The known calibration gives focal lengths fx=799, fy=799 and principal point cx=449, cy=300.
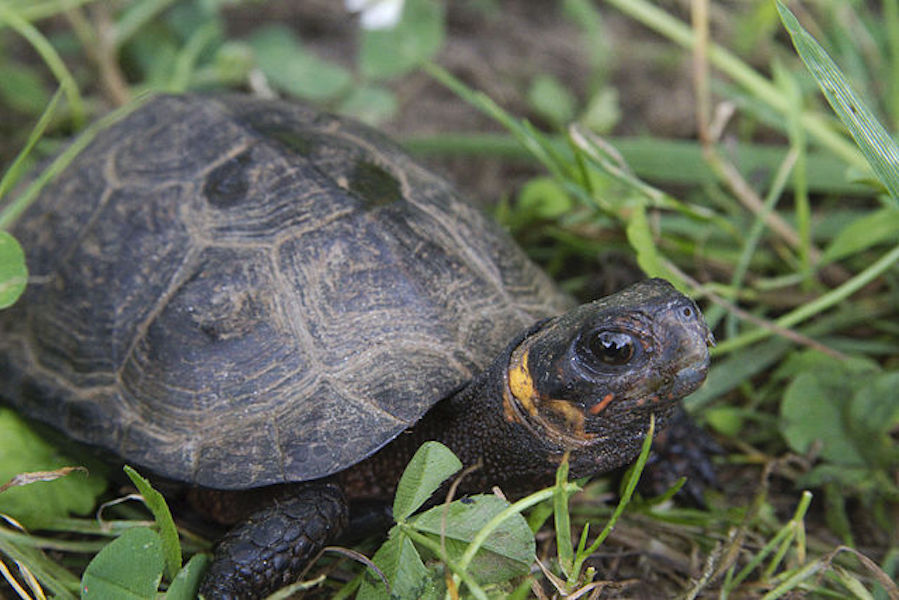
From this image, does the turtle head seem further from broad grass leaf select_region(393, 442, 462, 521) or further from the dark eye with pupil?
broad grass leaf select_region(393, 442, 462, 521)

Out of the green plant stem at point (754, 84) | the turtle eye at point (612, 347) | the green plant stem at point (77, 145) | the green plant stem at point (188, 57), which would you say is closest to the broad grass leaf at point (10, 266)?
the green plant stem at point (77, 145)

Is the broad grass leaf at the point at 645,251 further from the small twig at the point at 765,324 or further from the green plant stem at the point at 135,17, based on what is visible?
the green plant stem at the point at 135,17

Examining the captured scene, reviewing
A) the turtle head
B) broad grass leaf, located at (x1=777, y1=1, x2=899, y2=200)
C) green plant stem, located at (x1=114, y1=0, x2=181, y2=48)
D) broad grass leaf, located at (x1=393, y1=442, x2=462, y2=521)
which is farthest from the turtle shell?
green plant stem, located at (x1=114, y1=0, x2=181, y2=48)

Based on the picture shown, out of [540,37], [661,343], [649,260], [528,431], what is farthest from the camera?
[540,37]

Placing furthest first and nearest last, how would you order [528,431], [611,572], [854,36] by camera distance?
1. [854,36]
2. [611,572]
3. [528,431]

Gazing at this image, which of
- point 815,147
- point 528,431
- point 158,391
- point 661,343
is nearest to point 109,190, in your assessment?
point 158,391

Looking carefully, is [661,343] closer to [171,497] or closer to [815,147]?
[171,497]
